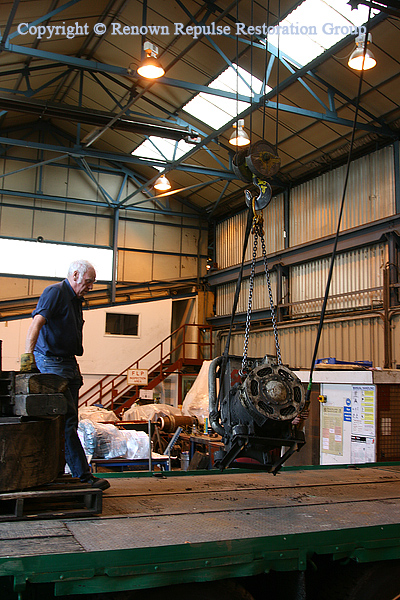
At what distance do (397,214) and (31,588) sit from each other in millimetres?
11788

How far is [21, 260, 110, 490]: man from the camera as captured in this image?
3777 mm

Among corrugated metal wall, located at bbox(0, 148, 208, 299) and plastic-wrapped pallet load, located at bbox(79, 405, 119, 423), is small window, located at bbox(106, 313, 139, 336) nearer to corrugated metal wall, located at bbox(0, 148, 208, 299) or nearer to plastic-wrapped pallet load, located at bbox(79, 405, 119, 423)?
corrugated metal wall, located at bbox(0, 148, 208, 299)

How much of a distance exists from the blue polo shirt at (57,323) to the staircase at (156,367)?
1344cm

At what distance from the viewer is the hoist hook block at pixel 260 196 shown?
4.80 meters

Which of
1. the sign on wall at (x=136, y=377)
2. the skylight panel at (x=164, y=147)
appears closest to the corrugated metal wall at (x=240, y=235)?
the skylight panel at (x=164, y=147)

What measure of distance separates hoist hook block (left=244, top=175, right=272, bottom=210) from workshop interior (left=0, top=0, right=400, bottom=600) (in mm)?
26

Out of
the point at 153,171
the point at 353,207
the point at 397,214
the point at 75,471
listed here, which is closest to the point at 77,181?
the point at 153,171

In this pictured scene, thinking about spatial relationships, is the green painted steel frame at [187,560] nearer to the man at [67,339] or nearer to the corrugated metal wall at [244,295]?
the man at [67,339]

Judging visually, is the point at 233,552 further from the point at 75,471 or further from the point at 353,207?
the point at 353,207

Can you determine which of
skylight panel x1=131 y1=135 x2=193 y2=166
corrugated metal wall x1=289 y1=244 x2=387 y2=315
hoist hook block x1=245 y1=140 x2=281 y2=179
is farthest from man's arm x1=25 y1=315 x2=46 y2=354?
skylight panel x1=131 y1=135 x2=193 y2=166

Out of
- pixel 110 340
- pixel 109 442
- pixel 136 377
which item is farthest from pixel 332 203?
pixel 109 442

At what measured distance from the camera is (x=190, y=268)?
71.5 feet

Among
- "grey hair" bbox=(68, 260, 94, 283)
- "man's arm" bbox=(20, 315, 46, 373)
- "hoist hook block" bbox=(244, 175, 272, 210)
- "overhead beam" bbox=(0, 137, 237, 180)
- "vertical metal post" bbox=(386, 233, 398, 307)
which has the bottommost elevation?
"man's arm" bbox=(20, 315, 46, 373)

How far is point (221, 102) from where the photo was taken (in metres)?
14.9
